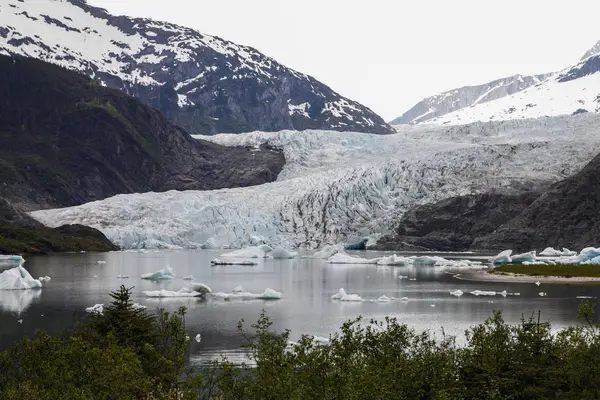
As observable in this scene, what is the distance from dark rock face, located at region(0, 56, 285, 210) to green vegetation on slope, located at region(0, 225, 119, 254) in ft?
153

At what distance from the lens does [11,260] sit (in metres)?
80.1

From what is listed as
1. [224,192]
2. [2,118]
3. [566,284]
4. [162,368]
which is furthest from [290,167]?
[162,368]

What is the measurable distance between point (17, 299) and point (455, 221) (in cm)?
7651

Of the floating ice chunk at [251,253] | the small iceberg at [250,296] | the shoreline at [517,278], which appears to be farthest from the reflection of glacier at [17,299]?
the floating ice chunk at [251,253]

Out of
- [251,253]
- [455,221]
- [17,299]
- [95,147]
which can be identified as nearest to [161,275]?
[17,299]

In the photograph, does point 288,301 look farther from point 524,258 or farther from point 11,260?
point 11,260

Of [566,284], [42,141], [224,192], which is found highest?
[42,141]

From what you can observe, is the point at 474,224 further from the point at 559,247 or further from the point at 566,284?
the point at 566,284

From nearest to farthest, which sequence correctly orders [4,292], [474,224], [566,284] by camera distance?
[4,292]
[566,284]
[474,224]

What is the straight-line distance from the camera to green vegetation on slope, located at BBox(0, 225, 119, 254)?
89688 mm

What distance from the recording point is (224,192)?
114688mm

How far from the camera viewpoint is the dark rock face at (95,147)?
499 ft

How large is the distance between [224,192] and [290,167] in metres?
29.6

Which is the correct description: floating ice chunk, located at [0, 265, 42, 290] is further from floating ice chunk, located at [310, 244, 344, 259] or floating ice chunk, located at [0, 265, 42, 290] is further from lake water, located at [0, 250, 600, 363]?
floating ice chunk, located at [310, 244, 344, 259]
